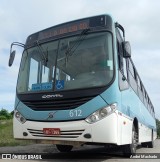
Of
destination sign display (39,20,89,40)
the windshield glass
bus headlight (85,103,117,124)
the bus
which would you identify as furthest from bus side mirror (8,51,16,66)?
bus headlight (85,103,117,124)

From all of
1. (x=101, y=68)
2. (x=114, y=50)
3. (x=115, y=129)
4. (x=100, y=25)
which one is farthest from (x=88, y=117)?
(x=100, y=25)

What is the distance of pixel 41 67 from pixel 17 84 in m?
0.84

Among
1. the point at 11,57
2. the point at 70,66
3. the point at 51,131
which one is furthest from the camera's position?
the point at 11,57

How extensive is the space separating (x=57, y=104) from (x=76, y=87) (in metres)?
0.59

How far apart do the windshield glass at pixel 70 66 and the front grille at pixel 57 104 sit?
30 cm

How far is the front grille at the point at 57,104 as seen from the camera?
7.67m

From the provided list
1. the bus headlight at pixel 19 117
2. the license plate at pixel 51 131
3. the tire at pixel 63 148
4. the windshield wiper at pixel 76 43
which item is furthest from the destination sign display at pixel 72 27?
the tire at pixel 63 148

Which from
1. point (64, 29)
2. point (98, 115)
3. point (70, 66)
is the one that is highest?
point (64, 29)

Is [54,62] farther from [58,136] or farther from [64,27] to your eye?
[58,136]

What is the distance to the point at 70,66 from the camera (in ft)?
27.0

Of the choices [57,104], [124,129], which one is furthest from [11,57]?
[124,129]

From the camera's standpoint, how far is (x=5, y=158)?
852cm

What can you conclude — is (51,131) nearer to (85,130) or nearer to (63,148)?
(85,130)

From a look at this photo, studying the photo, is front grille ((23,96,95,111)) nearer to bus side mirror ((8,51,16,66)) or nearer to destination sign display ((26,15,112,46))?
bus side mirror ((8,51,16,66))
